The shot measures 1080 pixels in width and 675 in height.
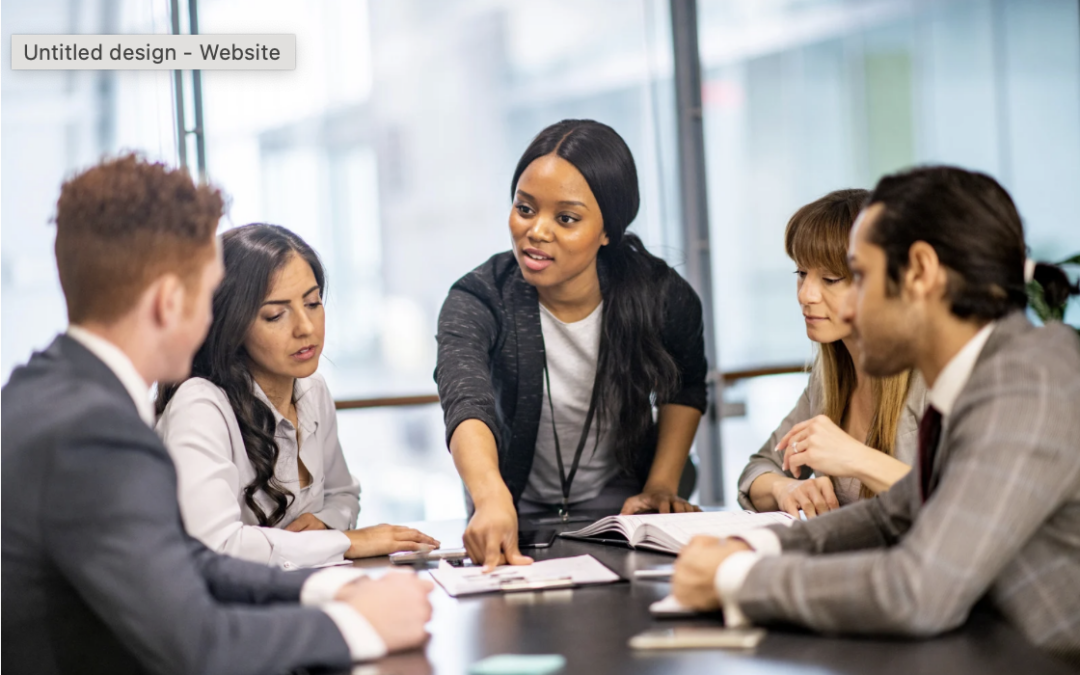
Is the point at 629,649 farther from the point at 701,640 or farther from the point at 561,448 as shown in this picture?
the point at 561,448

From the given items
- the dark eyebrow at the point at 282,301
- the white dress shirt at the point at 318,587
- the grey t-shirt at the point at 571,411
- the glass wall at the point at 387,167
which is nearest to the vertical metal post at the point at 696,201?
the glass wall at the point at 387,167

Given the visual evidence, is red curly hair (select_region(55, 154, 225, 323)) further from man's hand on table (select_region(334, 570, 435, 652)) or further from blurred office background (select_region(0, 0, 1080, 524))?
blurred office background (select_region(0, 0, 1080, 524))

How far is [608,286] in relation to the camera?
248cm

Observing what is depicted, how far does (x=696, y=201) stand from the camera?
4.39m

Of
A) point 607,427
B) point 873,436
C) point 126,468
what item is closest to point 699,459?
point 607,427

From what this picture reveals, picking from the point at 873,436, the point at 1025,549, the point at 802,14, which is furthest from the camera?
the point at 802,14

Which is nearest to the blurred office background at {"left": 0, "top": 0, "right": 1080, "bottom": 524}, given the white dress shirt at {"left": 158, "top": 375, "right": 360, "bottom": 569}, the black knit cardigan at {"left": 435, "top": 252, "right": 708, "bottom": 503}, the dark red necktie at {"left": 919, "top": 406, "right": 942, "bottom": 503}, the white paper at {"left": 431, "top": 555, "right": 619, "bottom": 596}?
the black knit cardigan at {"left": 435, "top": 252, "right": 708, "bottom": 503}

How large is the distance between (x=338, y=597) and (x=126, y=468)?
31 cm

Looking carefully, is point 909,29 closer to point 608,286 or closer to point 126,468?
point 608,286

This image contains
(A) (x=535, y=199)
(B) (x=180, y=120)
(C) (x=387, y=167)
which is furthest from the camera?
(C) (x=387, y=167)

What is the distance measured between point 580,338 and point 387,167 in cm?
191

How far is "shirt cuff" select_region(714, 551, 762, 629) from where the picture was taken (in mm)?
1215

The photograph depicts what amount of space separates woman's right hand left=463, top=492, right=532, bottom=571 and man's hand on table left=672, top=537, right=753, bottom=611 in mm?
428

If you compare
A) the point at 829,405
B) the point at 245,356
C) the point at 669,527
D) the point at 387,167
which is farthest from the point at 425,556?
the point at 387,167
